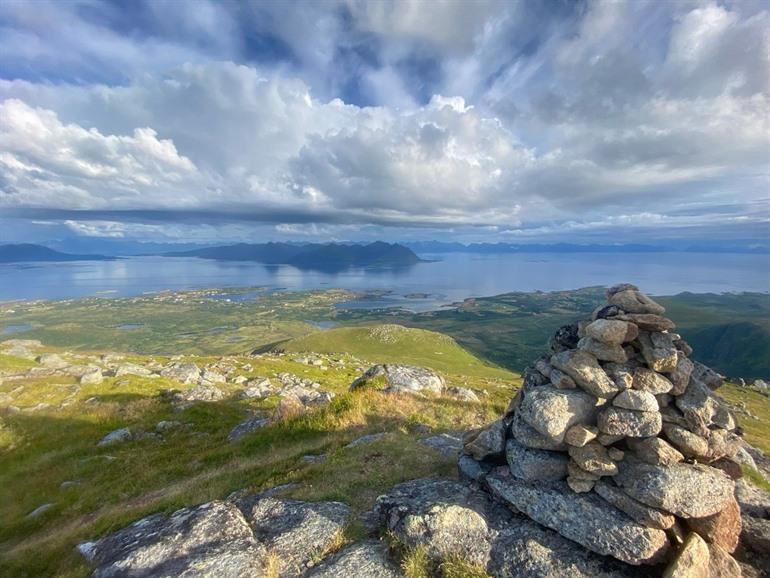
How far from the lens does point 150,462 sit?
23.3 m

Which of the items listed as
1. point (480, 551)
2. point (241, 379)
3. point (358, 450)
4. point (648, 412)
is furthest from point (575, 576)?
point (241, 379)

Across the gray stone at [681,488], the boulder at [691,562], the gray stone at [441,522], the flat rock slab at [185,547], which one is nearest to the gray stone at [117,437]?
the flat rock slab at [185,547]

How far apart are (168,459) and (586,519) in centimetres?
2333

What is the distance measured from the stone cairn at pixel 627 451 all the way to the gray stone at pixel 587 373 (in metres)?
0.04

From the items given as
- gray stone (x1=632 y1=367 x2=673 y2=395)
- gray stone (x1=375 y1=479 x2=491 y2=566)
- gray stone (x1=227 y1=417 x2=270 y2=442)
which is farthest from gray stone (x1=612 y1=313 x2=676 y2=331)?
gray stone (x1=227 y1=417 x2=270 y2=442)

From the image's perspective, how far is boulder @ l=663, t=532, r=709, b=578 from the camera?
9.59 m

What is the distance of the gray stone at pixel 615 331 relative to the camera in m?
13.0

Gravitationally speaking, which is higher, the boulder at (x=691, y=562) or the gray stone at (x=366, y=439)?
the boulder at (x=691, y=562)

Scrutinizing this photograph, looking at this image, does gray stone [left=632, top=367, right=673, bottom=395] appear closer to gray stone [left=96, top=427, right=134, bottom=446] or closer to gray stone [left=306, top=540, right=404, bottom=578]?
gray stone [left=306, top=540, right=404, bottom=578]

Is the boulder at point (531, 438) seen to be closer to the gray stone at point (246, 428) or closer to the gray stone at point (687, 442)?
the gray stone at point (687, 442)

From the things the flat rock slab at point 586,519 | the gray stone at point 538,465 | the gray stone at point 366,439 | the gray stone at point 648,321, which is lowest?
the gray stone at point 366,439

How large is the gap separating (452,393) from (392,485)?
23.0 metres

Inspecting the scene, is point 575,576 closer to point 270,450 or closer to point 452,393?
point 270,450

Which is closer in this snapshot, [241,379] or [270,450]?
[270,450]
